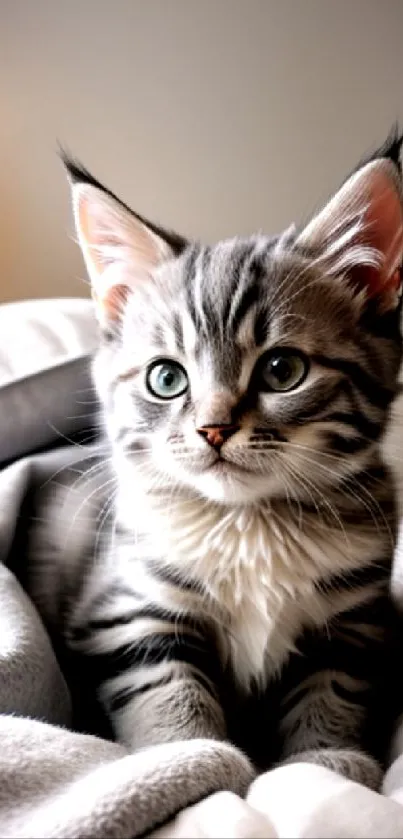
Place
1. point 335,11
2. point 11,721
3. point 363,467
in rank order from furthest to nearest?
point 335,11 < point 363,467 < point 11,721

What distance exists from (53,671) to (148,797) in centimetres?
29

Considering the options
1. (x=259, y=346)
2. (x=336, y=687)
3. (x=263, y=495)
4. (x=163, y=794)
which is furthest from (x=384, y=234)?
(x=163, y=794)

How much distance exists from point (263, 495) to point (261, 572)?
78 millimetres

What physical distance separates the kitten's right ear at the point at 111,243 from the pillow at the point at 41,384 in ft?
0.64

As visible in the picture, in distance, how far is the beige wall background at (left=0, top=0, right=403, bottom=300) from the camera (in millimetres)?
2012

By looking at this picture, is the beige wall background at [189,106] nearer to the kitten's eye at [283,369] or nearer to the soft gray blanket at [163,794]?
the kitten's eye at [283,369]

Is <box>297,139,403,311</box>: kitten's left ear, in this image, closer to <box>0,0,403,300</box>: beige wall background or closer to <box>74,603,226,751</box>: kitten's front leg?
<box>74,603,226,751</box>: kitten's front leg

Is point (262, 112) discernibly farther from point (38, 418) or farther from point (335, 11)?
point (38, 418)

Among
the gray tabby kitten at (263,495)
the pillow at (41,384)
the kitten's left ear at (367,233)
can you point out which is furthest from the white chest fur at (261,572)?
the pillow at (41,384)

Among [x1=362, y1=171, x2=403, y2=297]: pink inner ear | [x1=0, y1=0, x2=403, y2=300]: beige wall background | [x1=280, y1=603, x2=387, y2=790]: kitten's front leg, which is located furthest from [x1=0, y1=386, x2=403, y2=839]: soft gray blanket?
[x1=0, y1=0, x2=403, y2=300]: beige wall background

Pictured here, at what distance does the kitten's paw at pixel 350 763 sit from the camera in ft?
2.31

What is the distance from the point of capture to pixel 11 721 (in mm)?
605

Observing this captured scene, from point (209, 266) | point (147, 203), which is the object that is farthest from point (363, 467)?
point (147, 203)

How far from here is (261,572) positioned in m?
0.86
